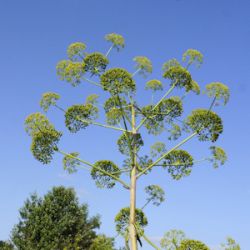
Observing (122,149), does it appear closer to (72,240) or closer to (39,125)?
(39,125)

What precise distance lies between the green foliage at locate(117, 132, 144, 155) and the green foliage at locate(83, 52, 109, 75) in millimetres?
2134

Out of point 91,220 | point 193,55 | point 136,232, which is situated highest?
point 91,220

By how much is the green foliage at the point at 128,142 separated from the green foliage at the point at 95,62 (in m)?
2.13

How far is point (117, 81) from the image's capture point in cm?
1375

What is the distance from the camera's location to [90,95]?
49.9 feet

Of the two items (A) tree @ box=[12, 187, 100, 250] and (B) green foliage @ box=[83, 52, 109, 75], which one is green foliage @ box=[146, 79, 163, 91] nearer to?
(B) green foliage @ box=[83, 52, 109, 75]

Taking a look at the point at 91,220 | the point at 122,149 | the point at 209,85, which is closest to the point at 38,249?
the point at 91,220

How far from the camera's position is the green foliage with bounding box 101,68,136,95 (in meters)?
13.7

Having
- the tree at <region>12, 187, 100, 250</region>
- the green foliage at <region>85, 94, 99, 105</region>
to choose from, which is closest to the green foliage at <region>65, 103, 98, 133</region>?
the green foliage at <region>85, 94, 99, 105</region>

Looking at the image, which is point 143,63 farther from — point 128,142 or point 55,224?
point 55,224

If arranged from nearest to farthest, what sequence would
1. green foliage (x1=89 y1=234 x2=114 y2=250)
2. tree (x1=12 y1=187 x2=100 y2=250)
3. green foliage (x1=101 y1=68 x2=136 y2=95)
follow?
green foliage (x1=101 y1=68 x2=136 y2=95), green foliage (x1=89 y1=234 x2=114 y2=250), tree (x1=12 y1=187 x2=100 y2=250)

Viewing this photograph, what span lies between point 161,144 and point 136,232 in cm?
376

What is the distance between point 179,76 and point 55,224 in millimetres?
25433

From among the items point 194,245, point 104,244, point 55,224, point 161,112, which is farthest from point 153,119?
point 55,224
